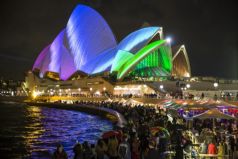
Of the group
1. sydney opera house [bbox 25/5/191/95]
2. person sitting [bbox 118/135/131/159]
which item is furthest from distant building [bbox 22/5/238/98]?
person sitting [bbox 118/135/131/159]

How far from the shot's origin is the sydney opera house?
56.7 metres

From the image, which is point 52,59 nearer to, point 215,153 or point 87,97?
point 87,97

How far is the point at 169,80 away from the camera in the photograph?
52.4 meters

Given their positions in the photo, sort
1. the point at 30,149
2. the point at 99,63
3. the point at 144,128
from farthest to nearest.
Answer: the point at 99,63, the point at 30,149, the point at 144,128

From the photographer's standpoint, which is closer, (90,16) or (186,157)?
(186,157)

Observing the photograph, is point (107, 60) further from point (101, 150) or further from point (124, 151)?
point (124, 151)

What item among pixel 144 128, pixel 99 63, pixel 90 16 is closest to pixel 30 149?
pixel 144 128

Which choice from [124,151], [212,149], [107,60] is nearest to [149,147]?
[212,149]

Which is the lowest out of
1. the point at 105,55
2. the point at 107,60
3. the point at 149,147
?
the point at 149,147

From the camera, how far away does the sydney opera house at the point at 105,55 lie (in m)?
56.7

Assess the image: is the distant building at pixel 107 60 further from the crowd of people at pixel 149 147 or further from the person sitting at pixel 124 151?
the person sitting at pixel 124 151

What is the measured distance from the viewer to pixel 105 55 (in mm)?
64188

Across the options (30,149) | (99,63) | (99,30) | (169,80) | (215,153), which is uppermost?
(99,30)

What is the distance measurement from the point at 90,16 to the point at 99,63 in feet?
32.9
